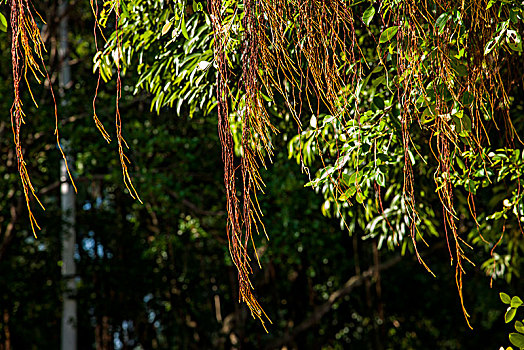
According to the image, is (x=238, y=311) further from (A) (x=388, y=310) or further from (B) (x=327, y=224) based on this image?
(A) (x=388, y=310)

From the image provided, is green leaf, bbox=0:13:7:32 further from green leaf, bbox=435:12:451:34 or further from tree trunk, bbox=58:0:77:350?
tree trunk, bbox=58:0:77:350

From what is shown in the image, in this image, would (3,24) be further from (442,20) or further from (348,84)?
(442,20)

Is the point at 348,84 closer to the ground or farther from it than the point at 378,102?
closer to the ground

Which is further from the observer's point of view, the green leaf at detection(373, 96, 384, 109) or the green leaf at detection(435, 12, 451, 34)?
the green leaf at detection(373, 96, 384, 109)

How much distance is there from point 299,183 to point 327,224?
0.62 metres

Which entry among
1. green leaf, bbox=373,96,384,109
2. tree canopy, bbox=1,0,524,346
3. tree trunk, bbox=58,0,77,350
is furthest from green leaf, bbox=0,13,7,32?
tree trunk, bbox=58,0,77,350

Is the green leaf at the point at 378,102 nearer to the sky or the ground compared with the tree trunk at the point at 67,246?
nearer to the ground

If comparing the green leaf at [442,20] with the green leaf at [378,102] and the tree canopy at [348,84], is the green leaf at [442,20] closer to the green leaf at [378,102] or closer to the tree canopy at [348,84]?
the tree canopy at [348,84]

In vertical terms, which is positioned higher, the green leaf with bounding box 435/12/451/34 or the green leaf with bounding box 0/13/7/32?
the green leaf with bounding box 0/13/7/32

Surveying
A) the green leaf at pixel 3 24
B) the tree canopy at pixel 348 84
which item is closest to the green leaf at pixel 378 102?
the tree canopy at pixel 348 84

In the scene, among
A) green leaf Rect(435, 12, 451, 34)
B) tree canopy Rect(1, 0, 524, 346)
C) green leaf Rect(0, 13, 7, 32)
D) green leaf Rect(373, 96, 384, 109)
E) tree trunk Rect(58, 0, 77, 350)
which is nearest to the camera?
tree canopy Rect(1, 0, 524, 346)

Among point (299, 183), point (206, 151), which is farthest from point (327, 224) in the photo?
point (206, 151)

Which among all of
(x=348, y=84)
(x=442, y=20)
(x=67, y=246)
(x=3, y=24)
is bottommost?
(x=348, y=84)

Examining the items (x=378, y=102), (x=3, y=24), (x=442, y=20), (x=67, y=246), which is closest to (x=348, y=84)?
(x=442, y=20)
